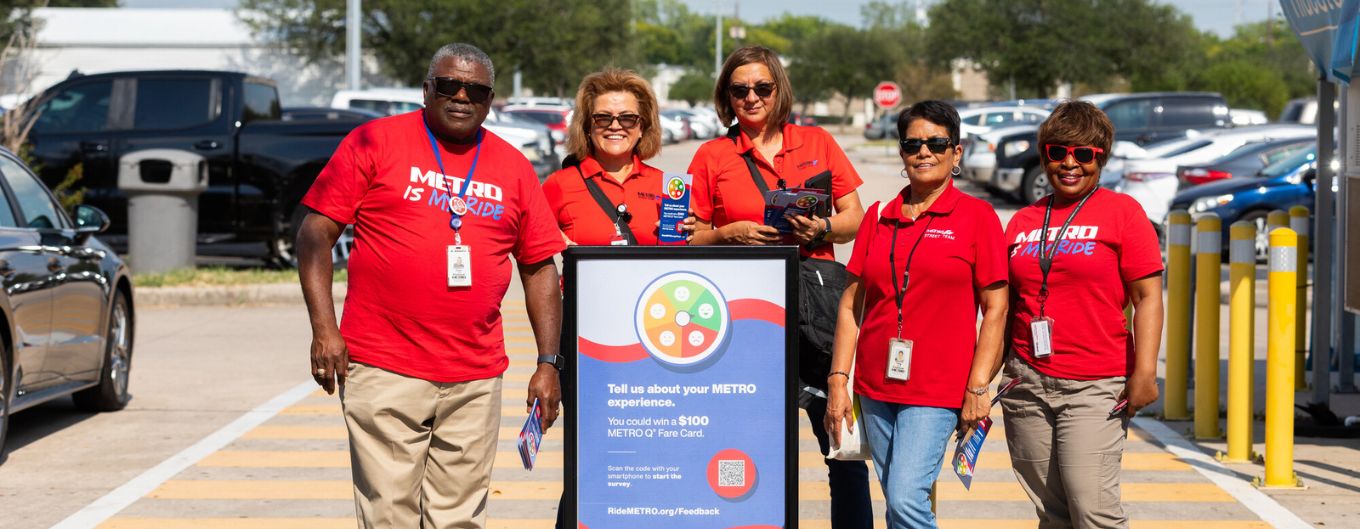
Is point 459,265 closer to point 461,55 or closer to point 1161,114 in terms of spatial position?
point 461,55

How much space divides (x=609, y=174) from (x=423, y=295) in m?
1.04

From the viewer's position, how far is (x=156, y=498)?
7.46 meters

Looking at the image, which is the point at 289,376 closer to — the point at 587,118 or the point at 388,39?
the point at 587,118

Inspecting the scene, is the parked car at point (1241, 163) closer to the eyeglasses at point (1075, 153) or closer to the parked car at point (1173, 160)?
the parked car at point (1173, 160)

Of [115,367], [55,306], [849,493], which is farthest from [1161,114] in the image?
[849,493]

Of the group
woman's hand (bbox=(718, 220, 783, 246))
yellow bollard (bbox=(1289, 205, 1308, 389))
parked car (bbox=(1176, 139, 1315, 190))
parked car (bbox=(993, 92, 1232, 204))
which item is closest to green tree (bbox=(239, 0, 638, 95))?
parked car (bbox=(993, 92, 1232, 204))

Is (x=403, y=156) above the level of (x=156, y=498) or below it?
above

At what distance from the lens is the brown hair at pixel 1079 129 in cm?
512

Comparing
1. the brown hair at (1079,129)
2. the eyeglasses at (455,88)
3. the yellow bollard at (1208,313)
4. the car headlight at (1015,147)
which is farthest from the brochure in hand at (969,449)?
the car headlight at (1015,147)

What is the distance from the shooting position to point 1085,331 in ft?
16.5

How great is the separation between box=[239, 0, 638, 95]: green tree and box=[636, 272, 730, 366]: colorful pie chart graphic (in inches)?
1793

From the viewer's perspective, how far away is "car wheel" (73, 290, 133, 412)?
9555 millimetres

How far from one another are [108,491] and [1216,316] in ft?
18.3

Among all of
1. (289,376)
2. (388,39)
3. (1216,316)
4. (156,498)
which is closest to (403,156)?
(156,498)
